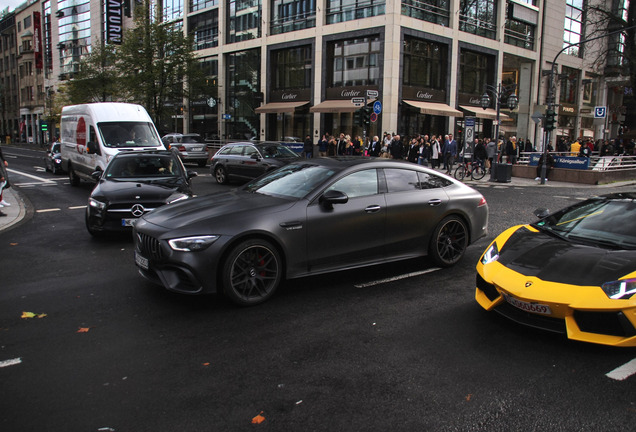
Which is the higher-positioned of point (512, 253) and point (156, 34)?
point (156, 34)

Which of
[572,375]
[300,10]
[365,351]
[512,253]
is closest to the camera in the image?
[572,375]

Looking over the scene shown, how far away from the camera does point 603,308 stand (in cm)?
387

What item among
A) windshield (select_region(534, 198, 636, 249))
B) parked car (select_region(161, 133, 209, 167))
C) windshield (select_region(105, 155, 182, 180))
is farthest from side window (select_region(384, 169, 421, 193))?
parked car (select_region(161, 133, 209, 167))

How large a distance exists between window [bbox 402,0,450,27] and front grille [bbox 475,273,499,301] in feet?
95.5

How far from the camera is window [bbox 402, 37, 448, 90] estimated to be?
3159 centimetres

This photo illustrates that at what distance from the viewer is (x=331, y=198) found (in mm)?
5387

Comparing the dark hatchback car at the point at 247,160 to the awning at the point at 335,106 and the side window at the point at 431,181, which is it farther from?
the awning at the point at 335,106

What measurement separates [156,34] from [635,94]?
32936 millimetres

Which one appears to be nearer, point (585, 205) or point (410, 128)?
point (585, 205)

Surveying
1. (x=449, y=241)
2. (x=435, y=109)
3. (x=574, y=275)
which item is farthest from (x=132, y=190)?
(x=435, y=109)

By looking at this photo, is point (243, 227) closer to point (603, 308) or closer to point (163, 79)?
point (603, 308)

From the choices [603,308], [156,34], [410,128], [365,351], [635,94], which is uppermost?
[156,34]

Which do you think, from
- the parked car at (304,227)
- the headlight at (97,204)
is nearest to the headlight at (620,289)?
the parked car at (304,227)

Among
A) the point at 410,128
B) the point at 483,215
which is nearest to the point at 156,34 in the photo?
the point at 410,128
